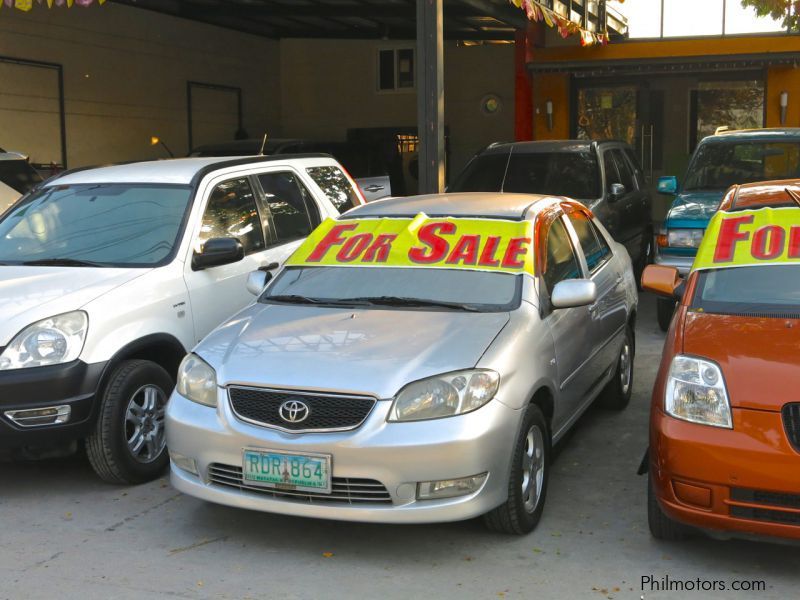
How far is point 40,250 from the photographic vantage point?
5984mm

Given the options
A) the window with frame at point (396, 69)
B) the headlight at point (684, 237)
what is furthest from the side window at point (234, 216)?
the window with frame at point (396, 69)

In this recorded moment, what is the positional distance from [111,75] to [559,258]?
1188cm

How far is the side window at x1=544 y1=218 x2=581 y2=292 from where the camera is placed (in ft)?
17.6

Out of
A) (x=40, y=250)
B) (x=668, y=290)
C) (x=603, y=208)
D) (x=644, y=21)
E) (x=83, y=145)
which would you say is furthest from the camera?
(x=644, y=21)

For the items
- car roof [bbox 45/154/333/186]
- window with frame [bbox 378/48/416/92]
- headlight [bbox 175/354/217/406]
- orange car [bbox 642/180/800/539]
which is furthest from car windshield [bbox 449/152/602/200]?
window with frame [bbox 378/48/416/92]

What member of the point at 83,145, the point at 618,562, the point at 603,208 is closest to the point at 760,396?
the point at 618,562

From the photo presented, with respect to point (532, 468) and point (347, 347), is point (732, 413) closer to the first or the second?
point (532, 468)

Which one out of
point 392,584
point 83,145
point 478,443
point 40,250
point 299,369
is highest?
point 83,145

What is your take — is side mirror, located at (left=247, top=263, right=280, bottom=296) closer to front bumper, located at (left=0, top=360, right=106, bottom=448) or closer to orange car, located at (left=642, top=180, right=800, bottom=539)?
front bumper, located at (left=0, top=360, right=106, bottom=448)

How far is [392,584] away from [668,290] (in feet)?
7.27

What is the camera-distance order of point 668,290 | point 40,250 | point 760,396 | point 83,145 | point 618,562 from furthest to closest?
point 83,145 → point 40,250 → point 668,290 → point 618,562 → point 760,396

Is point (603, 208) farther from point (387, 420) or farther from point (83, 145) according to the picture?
point (83, 145)

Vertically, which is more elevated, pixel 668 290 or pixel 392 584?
pixel 668 290

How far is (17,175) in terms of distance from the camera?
9359 mm
